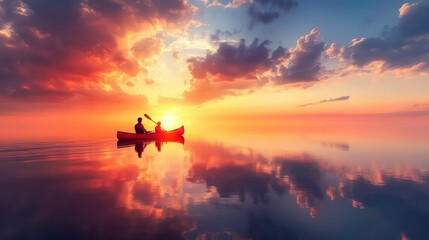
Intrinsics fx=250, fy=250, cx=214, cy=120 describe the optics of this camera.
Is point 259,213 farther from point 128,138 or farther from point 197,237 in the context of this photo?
point 128,138

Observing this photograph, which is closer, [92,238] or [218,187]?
[92,238]

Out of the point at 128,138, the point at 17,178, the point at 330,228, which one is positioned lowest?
the point at 330,228

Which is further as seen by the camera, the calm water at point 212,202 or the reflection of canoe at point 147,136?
the reflection of canoe at point 147,136

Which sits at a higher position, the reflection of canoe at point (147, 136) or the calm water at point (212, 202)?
the reflection of canoe at point (147, 136)

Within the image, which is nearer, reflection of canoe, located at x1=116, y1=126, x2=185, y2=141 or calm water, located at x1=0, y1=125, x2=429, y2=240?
calm water, located at x1=0, y1=125, x2=429, y2=240

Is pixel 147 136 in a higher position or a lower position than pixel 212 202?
higher

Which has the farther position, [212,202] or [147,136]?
[147,136]

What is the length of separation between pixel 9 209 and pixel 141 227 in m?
6.17

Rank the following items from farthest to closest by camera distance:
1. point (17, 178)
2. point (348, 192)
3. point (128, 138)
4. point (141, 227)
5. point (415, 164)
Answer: point (128, 138) → point (415, 164) → point (17, 178) → point (348, 192) → point (141, 227)

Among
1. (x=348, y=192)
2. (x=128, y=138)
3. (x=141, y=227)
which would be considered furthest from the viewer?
(x=128, y=138)

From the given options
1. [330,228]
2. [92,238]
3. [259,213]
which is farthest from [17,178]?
[330,228]

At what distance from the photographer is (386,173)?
679 inches

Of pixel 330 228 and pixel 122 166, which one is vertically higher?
pixel 122 166

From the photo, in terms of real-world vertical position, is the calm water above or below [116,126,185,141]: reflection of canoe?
below
